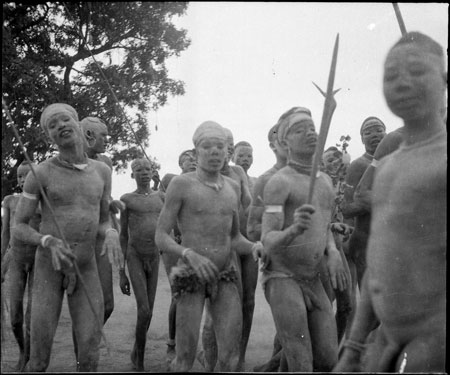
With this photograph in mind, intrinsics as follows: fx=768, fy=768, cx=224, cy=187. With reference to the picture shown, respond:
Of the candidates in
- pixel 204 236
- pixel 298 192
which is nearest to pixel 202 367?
pixel 204 236

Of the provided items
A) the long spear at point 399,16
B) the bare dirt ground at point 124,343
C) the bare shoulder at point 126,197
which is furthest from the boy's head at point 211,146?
the bare shoulder at point 126,197

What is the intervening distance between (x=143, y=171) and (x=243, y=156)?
1.29m

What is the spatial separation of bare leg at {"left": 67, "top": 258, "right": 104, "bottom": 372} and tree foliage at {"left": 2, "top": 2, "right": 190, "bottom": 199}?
2.04 m

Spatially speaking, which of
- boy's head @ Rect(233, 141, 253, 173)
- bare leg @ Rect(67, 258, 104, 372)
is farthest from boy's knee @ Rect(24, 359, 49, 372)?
boy's head @ Rect(233, 141, 253, 173)

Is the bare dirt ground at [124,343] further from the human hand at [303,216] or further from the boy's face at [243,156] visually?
the human hand at [303,216]

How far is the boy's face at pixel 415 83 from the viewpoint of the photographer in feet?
14.3

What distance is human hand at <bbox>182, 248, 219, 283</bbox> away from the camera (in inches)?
224

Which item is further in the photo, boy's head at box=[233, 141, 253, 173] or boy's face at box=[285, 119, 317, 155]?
boy's head at box=[233, 141, 253, 173]

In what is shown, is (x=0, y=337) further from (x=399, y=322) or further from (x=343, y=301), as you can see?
(x=343, y=301)

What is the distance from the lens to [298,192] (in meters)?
5.73

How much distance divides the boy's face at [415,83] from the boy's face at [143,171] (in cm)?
473

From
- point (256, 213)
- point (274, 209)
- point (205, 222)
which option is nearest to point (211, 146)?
point (205, 222)

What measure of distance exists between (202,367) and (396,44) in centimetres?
475

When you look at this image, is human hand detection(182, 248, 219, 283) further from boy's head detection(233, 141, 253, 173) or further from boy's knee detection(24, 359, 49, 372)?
boy's head detection(233, 141, 253, 173)
